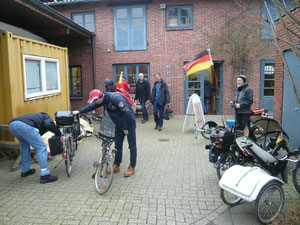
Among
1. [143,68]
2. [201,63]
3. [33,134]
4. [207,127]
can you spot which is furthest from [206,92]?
[33,134]

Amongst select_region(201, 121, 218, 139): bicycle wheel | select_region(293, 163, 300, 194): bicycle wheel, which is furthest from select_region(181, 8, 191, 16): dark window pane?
select_region(293, 163, 300, 194): bicycle wheel

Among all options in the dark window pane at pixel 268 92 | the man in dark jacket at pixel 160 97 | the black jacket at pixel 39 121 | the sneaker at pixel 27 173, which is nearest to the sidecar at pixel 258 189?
the black jacket at pixel 39 121

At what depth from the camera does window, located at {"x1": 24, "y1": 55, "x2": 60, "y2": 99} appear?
7.58 meters

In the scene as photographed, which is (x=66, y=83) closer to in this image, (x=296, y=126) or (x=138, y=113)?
(x=138, y=113)

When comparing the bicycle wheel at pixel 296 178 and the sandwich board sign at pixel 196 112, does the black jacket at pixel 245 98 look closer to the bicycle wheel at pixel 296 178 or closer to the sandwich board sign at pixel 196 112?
the sandwich board sign at pixel 196 112

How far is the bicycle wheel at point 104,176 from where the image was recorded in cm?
480

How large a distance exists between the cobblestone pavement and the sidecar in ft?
0.89

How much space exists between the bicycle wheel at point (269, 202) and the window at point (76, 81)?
39.7 feet

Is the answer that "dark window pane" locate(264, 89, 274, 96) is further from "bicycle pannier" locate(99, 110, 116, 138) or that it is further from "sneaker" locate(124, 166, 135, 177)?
"bicycle pannier" locate(99, 110, 116, 138)

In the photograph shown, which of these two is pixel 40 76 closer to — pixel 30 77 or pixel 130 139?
pixel 30 77

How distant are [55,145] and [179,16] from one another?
9.84 metres

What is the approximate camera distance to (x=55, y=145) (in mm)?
5484

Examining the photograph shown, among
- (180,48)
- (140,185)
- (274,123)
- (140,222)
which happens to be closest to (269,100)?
(180,48)

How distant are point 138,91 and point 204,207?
7.94 m
